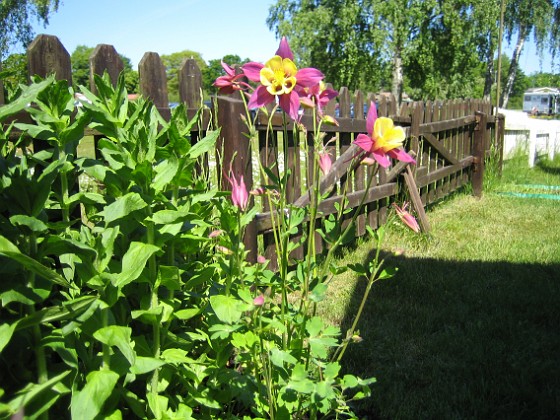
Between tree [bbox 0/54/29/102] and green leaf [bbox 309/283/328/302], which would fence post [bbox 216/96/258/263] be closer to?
tree [bbox 0/54/29/102]

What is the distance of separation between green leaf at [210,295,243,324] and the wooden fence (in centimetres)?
41

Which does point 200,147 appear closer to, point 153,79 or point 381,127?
point 381,127

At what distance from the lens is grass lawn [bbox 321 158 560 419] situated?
233 cm

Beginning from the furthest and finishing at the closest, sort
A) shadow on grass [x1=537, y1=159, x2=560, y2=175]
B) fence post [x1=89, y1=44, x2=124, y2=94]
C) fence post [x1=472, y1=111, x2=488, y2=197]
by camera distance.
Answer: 1. shadow on grass [x1=537, y1=159, x2=560, y2=175]
2. fence post [x1=472, y1=111, x2=488, y2=197]
3. fence post [x1=89, y1=44, x2=124, y2=94]

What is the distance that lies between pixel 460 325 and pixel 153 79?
2.22m

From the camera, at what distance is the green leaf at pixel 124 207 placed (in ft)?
4.14

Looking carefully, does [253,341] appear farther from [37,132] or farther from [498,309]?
[498,309]

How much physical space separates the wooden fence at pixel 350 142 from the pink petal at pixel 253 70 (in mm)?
182

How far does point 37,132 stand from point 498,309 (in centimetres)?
291

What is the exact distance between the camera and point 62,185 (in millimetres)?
1509

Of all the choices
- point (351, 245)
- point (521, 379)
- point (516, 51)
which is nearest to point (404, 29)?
point (516, 51)

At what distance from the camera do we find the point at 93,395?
1.15 meters

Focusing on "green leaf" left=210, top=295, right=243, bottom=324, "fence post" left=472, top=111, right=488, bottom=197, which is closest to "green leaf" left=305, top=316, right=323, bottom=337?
"green leaf" left=210, top=295, right=243, bottom=324

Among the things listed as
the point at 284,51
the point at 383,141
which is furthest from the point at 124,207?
the point at 383,141
